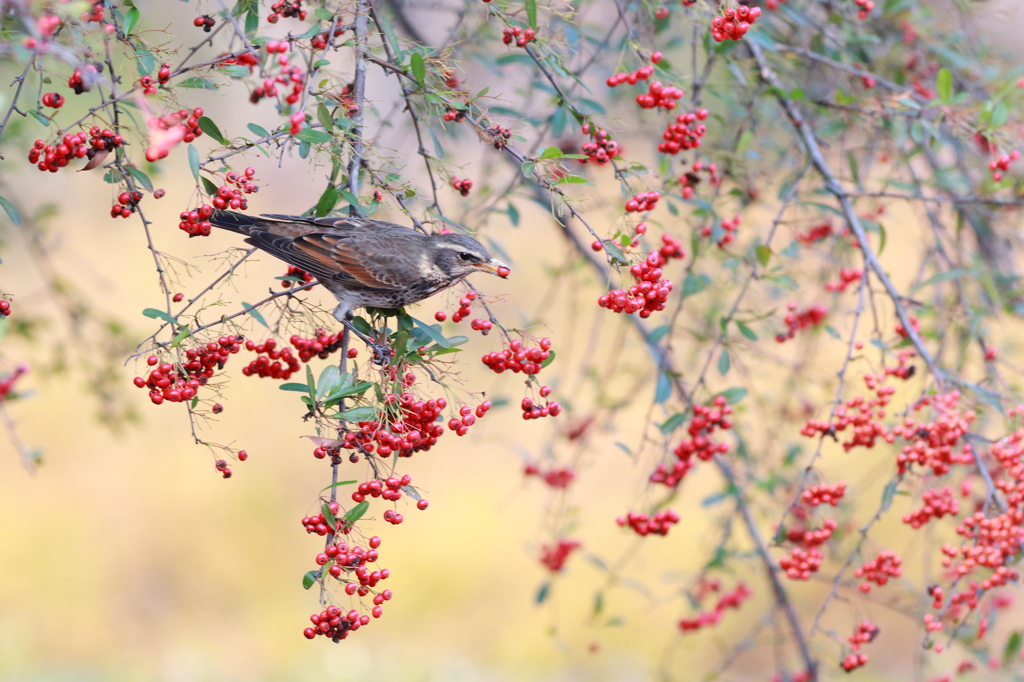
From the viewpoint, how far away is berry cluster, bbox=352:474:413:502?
1842 millimetres

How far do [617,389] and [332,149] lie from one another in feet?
20.2

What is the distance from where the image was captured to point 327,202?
7.58 ft

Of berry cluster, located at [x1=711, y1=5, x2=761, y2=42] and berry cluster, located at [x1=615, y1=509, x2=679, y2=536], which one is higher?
berry cluster, located at [x1=711, y1=5, x2=761, y2=42]

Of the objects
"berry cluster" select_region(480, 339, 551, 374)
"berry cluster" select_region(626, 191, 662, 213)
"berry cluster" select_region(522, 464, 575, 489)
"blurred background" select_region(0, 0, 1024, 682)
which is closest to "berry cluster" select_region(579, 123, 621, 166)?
"berry cluster" select_region(626, 191, 662, 213)

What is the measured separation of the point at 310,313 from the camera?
2.37m

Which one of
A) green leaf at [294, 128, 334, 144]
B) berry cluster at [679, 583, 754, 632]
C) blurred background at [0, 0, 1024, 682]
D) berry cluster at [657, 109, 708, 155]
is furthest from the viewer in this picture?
blurred background at [0, 0, 1024, 682]

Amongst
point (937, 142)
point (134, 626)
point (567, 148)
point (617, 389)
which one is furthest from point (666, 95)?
point (134, 626)

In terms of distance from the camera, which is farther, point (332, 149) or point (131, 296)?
point (131, 296)

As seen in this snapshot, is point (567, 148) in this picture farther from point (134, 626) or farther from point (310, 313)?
point (134, 626)

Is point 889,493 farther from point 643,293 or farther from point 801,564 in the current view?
point 643,293

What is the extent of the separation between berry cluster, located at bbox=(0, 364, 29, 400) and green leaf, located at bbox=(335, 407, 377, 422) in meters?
0.76

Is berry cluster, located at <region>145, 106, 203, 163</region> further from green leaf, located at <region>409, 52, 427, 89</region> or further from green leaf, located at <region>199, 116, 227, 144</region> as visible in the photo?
green leaf, located at <region>409, 52, 427, 89</region>

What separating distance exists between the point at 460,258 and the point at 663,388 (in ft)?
3.13

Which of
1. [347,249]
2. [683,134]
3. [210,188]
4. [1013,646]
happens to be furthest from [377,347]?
[1013,646]
